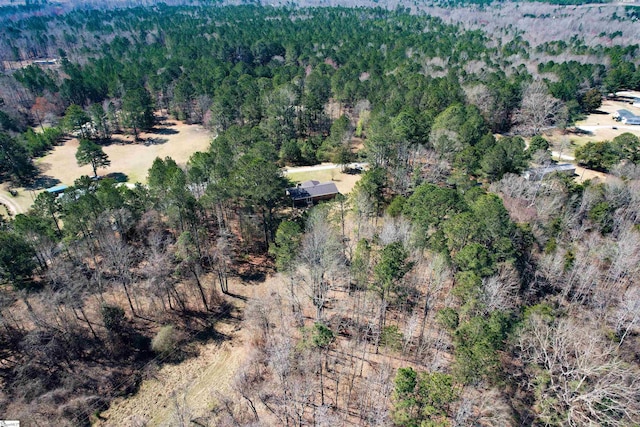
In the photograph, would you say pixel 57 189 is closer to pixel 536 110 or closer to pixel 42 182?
pixel 42 182

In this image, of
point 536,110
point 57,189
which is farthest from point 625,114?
point 57,189

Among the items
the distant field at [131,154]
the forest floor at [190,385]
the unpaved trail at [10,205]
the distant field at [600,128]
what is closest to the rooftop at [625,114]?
the distant field at [600,128]

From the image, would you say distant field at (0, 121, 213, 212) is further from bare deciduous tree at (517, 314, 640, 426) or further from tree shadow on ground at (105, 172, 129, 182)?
bare deciduous tree at (517, 314, 640, 426)

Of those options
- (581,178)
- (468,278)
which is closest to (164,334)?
(468,278)

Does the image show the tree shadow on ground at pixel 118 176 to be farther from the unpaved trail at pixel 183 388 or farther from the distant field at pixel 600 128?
the distant field at pixel 600 128

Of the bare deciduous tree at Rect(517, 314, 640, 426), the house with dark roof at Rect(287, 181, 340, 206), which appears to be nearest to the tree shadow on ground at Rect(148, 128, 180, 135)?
the house with dark roof at Rect(287, 181, 340, 206)

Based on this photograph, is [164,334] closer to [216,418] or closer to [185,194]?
[216,418]

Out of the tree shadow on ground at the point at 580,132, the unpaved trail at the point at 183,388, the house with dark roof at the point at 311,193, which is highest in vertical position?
the tree shadow on ground at the point at 580,132
